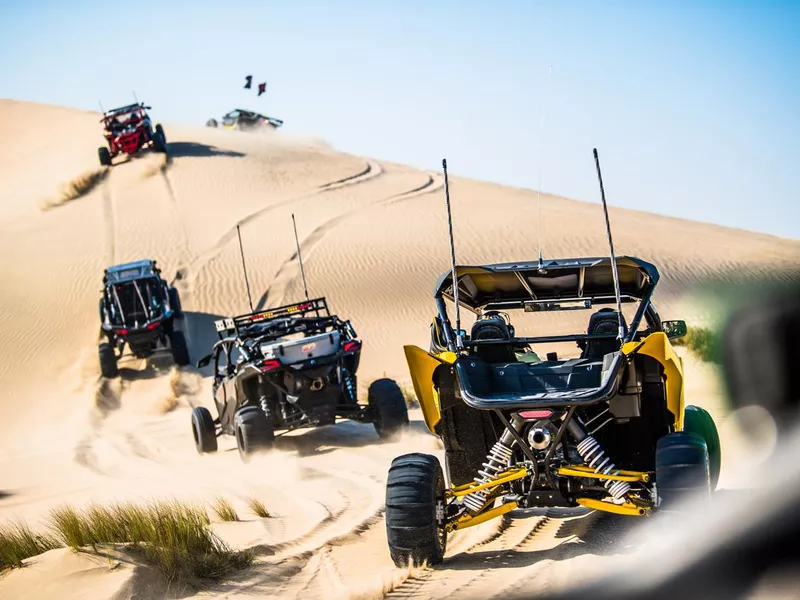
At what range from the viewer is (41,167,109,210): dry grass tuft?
1574 inches

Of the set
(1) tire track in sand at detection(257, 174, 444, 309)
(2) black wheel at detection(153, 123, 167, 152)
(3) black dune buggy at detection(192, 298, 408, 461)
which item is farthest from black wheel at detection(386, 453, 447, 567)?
(2) black wheel at detection(153, 123, 167, 152)

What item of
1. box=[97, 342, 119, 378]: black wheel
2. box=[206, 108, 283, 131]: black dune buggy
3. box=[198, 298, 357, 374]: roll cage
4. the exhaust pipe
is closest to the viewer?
the exhaust pipe

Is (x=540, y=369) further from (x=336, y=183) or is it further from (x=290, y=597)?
(x=336, y=183)

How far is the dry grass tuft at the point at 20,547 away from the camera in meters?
6.24

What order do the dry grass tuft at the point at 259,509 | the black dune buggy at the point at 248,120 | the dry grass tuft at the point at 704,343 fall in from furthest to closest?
the black dune buggy at the point at 248,120 → the dry grass tuft at the point at 704,343 → the dry grass tuft at the point at 259,509

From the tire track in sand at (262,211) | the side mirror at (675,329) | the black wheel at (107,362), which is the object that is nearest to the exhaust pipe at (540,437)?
the side mirror at (675,329)

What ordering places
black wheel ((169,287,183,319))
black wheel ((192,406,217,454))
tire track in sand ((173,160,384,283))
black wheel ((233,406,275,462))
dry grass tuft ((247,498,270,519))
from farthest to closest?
tire track in sand ((173,160,384,283)) → black wheel ((169,287,183,319)) → black wheel ((192,406,217,454)) → black wheel ((233,406,275,462)) → dry grass tuft ((247,498,270,519))

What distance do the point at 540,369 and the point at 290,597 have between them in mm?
2148

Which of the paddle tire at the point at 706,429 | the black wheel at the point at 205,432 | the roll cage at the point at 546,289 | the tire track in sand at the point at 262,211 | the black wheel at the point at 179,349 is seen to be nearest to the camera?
the roll cage at the point at 546,289

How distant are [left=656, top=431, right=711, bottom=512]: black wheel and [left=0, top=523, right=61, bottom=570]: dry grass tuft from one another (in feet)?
12.2

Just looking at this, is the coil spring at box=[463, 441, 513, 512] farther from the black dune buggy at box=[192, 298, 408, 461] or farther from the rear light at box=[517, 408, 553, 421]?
the black dune buggy at box=[192, 298, 408, 461]

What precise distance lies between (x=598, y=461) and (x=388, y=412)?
6.69 metres

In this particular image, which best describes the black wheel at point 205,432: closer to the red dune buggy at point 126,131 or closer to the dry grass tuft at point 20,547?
the dry grass tuft at point 20,547

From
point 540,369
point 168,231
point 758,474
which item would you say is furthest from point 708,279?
point 540,369
